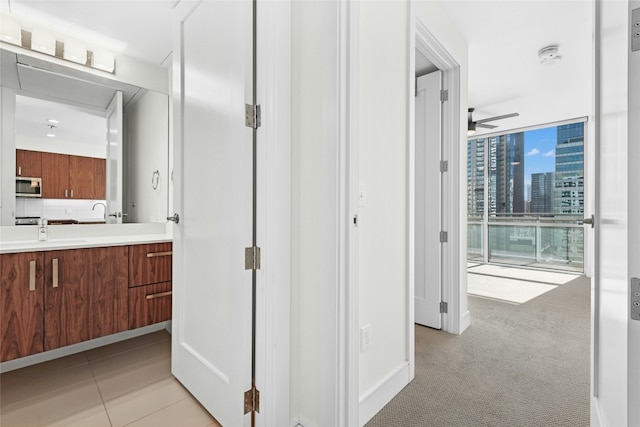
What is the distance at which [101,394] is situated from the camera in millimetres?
1732

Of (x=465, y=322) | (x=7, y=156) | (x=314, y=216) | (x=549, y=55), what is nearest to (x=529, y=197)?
(x=549, y=55)

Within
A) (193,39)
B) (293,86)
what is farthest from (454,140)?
(193,39)

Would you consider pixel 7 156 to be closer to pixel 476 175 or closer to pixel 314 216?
pixel 314 216

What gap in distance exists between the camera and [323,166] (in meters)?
1.29

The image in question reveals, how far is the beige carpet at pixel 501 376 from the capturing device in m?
1.52

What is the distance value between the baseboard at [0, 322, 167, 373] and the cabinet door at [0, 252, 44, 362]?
1.15 feet

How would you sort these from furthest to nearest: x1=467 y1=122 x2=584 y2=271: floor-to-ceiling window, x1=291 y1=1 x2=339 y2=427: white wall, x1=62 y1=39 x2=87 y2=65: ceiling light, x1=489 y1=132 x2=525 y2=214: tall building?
1. x1=489 y1=132 x2=525 y2=214: tall building
2. x1=467 y1=122 x2=584 y2=271: floor-to-ceiling window
3. x1=62 y1=39 x2=87 y2=65: ceiling light
4. x1=291 y1=1 x2=339 y2=427: white wall

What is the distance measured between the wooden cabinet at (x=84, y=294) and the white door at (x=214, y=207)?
1.82 feet

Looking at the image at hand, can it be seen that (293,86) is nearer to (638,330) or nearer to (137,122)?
(638,330)

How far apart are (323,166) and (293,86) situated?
0.42 m

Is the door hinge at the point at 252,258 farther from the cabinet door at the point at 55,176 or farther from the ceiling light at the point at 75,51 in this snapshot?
the ceiling light at the point at 75,51

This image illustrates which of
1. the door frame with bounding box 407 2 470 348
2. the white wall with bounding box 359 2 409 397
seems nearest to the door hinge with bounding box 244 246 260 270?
the white wall with bounding box 359 2 409 397

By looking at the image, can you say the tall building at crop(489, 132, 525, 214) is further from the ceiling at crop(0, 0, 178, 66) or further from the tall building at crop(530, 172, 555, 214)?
the ceiling at crop(0, 0, 178, 66)

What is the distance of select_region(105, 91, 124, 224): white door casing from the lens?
254 centimetres
